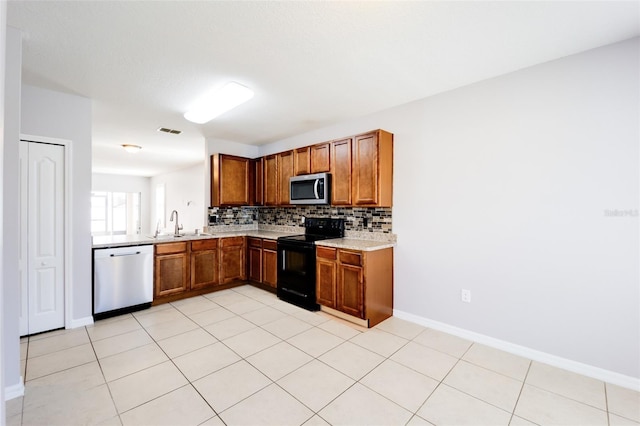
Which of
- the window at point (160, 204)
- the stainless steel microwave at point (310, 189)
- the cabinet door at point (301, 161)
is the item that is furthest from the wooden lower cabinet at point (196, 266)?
the window at point (160, 204)

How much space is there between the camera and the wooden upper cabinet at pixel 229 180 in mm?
4703

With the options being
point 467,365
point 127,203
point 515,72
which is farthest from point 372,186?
point 127,203

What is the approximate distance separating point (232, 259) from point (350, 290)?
2.16 meters

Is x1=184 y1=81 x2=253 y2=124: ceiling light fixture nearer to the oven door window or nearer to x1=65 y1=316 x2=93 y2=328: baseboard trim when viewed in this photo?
the oven door window

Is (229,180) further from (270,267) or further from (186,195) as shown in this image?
(186,195)

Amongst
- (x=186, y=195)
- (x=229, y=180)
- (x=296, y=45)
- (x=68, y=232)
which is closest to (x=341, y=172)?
(x=296, y=45)

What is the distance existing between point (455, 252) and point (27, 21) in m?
3.85

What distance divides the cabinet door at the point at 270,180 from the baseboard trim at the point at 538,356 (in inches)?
104

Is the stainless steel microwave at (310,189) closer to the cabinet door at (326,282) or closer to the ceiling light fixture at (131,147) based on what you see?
the cabinet door at (326,282)

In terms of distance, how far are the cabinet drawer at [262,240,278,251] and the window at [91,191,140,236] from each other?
6695 mm

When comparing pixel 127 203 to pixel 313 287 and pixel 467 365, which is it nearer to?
pixel 313 287

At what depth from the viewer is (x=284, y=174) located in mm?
4531

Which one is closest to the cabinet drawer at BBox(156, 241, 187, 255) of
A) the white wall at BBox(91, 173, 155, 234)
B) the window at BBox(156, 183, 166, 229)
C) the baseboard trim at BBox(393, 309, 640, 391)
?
the baseboard trim at BBox(393, 309, 640, 391)

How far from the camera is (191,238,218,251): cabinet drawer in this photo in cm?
416
